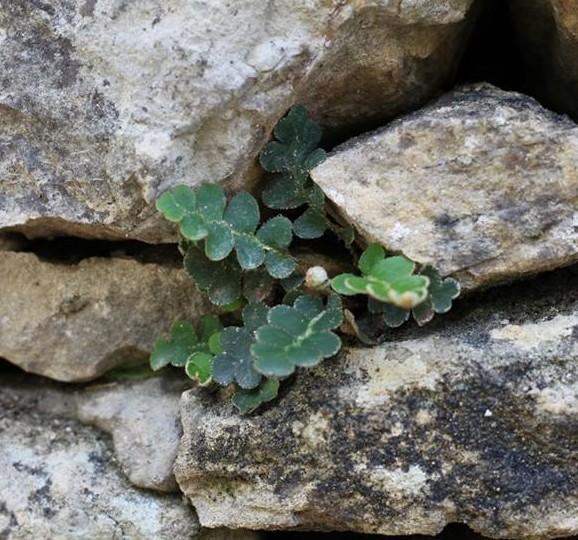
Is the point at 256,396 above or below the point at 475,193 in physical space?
below

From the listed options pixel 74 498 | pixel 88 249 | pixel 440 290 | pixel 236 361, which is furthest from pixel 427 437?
pixel 88 249

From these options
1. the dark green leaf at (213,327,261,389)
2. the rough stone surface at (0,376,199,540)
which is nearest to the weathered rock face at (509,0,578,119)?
the dark green leaf at (213,327,261,389)

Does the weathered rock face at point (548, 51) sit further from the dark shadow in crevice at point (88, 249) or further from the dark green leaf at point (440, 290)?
the dark shadow in crevice at point (88, 249)

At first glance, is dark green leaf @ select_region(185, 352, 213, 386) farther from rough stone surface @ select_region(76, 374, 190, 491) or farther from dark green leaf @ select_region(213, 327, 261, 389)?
rough stone surface @ select_region(76, 374, 190, 491)

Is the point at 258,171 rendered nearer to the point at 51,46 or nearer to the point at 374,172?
the point at 374,172

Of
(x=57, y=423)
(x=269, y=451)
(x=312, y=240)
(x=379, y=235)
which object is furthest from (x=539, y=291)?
(x=57, y=423)

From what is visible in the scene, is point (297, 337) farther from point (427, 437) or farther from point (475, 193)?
point (475, 193)

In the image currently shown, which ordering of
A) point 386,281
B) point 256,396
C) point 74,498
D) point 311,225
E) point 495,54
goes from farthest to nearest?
point 495,54, point 74,498, point 311,225, point 256,396, point 386,281
